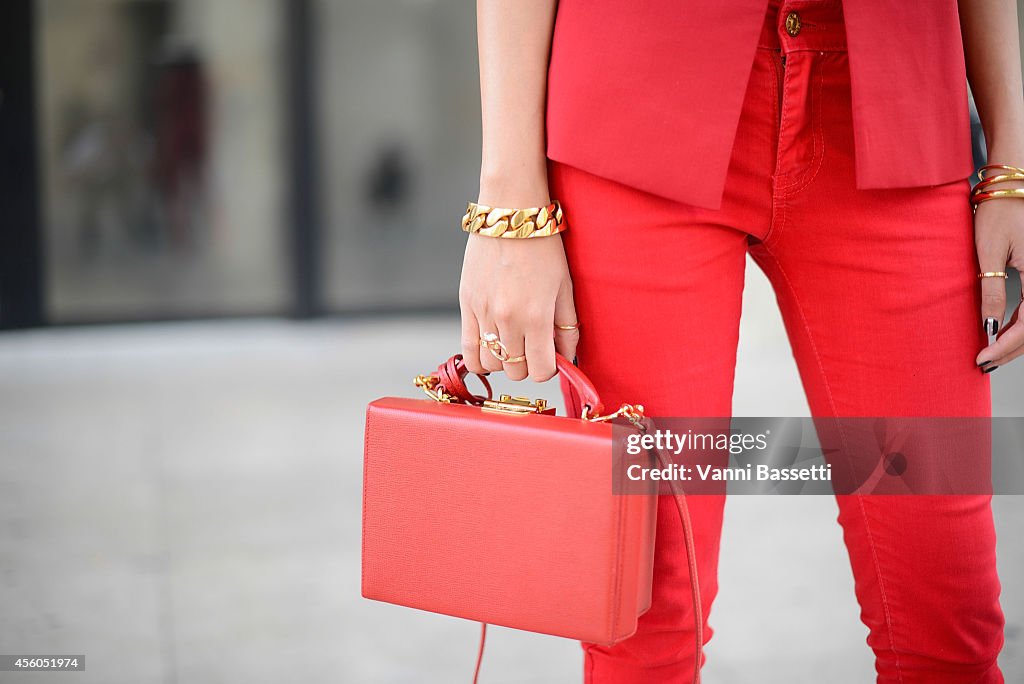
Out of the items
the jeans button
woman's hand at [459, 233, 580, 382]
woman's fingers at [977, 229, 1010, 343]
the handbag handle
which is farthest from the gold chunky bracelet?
woman's fingers at [977, 229, 1010, 343]

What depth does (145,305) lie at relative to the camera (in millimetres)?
5082

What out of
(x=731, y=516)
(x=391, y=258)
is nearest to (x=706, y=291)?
(x=731, y=516)

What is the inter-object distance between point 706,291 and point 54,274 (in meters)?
4.82

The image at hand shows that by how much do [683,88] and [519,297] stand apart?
0.77 feet

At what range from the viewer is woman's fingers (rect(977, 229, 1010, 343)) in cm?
91

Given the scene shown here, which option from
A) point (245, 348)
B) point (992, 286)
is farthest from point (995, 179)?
point (245, 348)

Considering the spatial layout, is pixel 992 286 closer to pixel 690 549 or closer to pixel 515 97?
pixel 690 549

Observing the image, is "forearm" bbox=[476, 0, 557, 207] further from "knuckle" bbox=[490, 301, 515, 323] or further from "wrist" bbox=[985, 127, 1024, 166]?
"wrist" bbox=[985, 127, 1024, 166]

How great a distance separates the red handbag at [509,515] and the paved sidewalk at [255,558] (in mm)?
795

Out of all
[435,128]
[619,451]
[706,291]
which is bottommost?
[619,451]

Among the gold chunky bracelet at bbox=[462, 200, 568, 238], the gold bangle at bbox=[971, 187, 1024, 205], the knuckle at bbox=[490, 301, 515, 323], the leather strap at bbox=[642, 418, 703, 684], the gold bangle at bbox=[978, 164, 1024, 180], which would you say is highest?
the gold bangle at bbox=[978, 164, 1024, 180]

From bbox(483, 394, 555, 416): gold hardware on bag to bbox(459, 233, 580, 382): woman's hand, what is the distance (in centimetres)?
3

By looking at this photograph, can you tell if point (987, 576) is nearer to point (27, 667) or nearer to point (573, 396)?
point (573, 396)

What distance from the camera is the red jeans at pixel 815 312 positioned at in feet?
2.82
